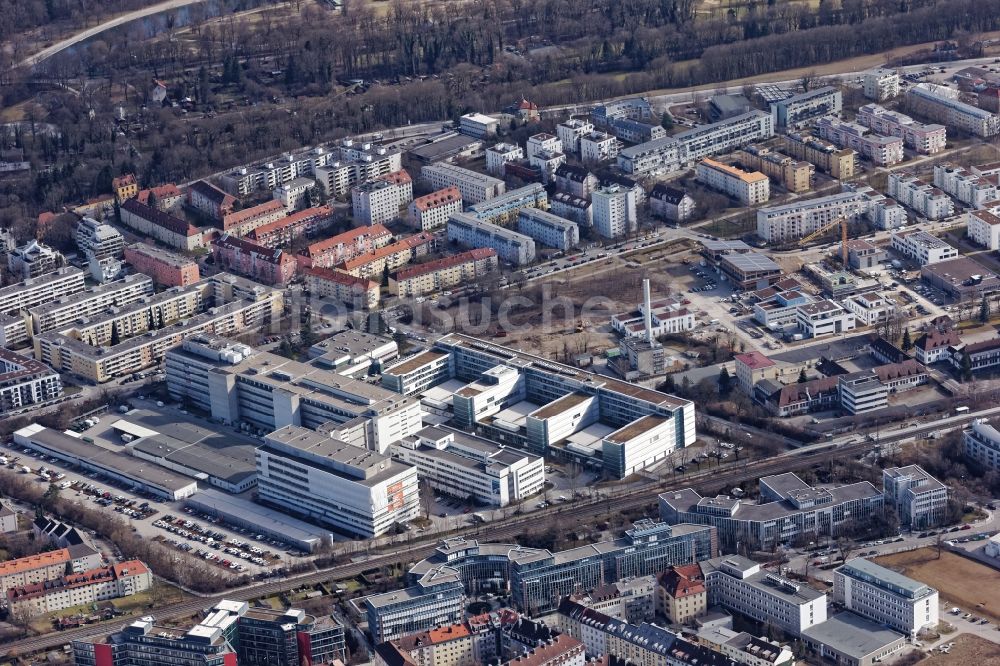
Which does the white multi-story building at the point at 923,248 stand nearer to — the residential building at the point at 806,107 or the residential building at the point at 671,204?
the residential building at the point at 671,204

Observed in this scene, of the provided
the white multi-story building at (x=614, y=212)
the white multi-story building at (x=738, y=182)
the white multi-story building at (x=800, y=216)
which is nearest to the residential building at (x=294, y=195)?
the white multi-story building at (x=614, y=212)

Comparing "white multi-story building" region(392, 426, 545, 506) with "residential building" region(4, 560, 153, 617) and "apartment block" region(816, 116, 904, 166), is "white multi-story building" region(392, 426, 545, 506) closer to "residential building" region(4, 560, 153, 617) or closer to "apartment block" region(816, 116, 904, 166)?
"residential building" region(4, 560, 153, 617)

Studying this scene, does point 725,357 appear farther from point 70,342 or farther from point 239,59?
point 239,59

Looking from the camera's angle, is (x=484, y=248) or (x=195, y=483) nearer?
(x=195, y=483)

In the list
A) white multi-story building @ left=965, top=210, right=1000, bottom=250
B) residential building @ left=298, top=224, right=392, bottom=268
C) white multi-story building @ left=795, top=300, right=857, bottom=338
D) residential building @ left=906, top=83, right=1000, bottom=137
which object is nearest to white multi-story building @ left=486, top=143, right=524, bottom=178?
residential building @ left=298, top=224, right=392, bottom=268

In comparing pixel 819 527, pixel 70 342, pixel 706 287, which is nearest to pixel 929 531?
pixel 819 527

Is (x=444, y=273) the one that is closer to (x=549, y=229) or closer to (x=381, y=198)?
(x=549, y=229)
